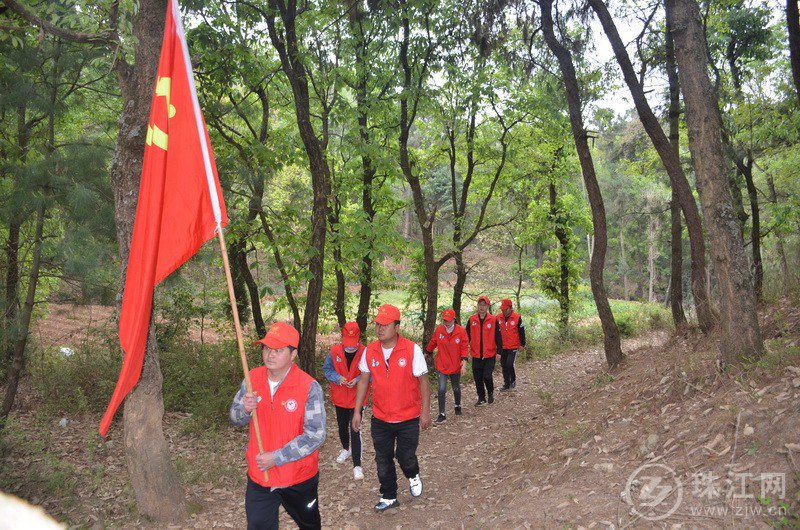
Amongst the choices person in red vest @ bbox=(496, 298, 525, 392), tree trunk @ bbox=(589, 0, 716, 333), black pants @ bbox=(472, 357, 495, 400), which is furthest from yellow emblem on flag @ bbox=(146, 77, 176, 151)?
person in red vest @ bbox=(496, 298, 525, 392)

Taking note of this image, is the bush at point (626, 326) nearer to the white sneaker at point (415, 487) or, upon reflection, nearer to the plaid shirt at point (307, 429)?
the white sneaker at point (415, 487)

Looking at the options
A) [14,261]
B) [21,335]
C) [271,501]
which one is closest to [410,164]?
[14,261]

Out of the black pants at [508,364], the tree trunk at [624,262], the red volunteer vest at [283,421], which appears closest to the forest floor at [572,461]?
the black pants at [508,364]

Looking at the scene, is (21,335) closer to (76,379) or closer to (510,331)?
(76,379)

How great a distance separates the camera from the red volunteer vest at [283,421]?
4.30 meters

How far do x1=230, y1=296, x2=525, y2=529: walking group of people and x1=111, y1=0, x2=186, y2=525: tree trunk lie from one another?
1.77 m

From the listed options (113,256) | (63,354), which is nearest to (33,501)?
(113,256)

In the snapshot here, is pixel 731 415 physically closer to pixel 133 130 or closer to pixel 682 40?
pixel 682 40

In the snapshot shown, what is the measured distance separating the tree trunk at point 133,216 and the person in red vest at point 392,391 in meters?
2.26

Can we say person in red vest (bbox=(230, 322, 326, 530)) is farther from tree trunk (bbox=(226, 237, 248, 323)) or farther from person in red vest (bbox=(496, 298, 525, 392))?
tree trunk (bbox=(226, 237, 248, 323))

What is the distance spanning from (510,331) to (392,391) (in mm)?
7373

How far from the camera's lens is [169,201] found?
184 inches

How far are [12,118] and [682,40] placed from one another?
11.4 m

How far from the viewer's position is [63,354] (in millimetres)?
12523
